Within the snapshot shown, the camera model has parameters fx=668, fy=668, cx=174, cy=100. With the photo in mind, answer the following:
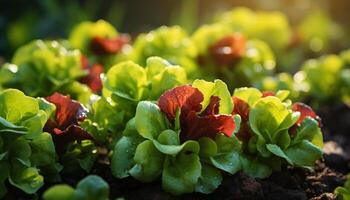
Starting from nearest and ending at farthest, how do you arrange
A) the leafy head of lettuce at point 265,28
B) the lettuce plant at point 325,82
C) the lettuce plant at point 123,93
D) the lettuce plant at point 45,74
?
1. the lettuce plant at point 123,93
2. the lettuce plant at point 45,74
3. the lettuce plant at point 325,82
4. the leafy head of lettuce at point 265,28

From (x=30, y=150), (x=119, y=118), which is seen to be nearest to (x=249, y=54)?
(x=119, y=118)

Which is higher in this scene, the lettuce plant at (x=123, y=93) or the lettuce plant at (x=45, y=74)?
the lettuce plant at (x=45, y=74)

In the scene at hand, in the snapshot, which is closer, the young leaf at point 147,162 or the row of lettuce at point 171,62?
the young leaf at point 147,162

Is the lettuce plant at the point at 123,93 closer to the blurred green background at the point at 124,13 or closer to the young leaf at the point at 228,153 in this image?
the young leaf at the point at 228,153

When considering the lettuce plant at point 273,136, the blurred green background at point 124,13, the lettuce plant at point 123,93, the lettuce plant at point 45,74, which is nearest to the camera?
the lettuce plant at point 273,136

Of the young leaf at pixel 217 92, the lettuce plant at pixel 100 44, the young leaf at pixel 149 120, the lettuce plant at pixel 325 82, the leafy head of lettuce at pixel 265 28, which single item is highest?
the leafy head of lettuce at pixel 265 28

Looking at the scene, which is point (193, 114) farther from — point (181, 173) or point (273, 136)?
point (273, 136)

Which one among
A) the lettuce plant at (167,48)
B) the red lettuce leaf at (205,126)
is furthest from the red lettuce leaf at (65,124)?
the lettuce plant at (167,48)
